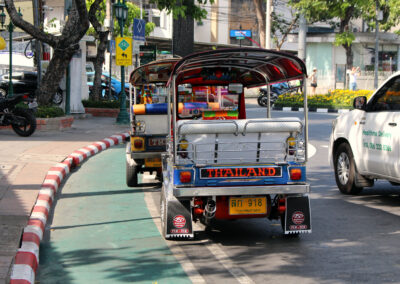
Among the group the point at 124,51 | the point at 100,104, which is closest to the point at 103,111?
the point at 100,104

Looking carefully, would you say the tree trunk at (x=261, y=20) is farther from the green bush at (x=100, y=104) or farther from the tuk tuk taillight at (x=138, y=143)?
the tuk tuk taillight at (x=138, y=143)

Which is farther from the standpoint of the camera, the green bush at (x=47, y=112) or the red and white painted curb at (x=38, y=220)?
the green bush at (x=47, y=112)

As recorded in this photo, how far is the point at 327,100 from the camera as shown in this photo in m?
33.2

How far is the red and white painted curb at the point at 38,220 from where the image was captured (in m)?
5.90

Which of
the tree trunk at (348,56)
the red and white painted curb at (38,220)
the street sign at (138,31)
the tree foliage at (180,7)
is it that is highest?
the tree trunk at (348,56)

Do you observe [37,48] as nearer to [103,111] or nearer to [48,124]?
[103,111]

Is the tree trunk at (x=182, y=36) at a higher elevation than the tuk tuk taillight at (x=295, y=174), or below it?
higher

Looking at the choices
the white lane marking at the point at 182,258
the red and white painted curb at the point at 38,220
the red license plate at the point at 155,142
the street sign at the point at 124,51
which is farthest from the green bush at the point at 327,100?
the white lane marking at the point at 182,258

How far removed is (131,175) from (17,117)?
24.2 ft

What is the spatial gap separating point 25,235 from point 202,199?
1.92 metres

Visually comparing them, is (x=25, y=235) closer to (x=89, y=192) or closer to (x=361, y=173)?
(x=89, y=192)

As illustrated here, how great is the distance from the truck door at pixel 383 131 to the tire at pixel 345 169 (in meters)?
0.45

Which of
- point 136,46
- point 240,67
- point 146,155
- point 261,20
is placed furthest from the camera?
point 261,20

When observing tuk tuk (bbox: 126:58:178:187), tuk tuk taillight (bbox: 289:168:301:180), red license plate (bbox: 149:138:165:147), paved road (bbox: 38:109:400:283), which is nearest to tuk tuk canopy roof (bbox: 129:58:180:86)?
tuk tuk (bbox: 126:58:178:187)
